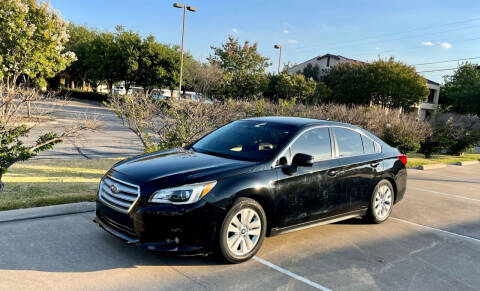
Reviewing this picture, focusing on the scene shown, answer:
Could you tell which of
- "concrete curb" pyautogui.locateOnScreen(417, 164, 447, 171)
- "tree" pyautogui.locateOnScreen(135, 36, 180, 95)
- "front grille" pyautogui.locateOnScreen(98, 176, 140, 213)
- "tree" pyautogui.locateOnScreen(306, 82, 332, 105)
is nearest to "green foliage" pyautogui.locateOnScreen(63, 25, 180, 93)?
"tree" pyautogui.locateOnScreen(135, 36, 180, 95)

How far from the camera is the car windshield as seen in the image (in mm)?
5027

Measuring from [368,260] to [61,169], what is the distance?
6946 mm

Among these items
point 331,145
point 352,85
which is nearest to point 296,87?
point 352,85

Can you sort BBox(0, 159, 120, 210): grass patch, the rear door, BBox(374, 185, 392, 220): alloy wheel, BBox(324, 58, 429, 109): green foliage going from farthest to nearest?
BBox(324, 58, 429, 109): green foliage < BBox(374, 185, 392, 220): alloy wheel < BBox(0, 159, 120, 210): grass patch < the rear door

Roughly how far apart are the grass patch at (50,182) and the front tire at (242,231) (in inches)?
110

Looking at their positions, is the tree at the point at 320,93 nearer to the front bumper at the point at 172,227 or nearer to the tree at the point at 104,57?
the tree at the point at 104,57

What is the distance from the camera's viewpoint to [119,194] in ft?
14.1

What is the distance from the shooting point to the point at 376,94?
3900 cm

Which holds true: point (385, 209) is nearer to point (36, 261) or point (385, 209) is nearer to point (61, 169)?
point (36, 261)

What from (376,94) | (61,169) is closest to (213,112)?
(61,169)

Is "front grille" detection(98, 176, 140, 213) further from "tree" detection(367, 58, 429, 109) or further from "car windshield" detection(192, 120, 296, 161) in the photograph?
"tree" detection(367, 58, 429, 109)

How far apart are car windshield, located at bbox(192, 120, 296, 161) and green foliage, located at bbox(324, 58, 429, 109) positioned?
1390 inches

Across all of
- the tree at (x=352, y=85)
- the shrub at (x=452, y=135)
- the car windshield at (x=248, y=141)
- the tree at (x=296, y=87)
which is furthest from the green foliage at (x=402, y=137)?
the tree at (x=352, y=85)

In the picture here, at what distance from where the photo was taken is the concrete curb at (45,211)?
203 inches
